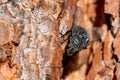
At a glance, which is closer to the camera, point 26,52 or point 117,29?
point 26,52

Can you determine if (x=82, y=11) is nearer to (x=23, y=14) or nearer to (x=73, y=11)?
(x=73, y=11)

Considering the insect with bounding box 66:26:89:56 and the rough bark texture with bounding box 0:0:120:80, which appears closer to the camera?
the rough bark texture with bounding box 0:0:120:80

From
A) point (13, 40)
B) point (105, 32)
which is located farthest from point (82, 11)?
point (13, 40)

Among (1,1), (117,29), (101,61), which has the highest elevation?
(1,1)

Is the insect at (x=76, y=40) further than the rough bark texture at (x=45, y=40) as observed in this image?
Yes

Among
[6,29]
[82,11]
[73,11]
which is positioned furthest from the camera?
[82,11]
